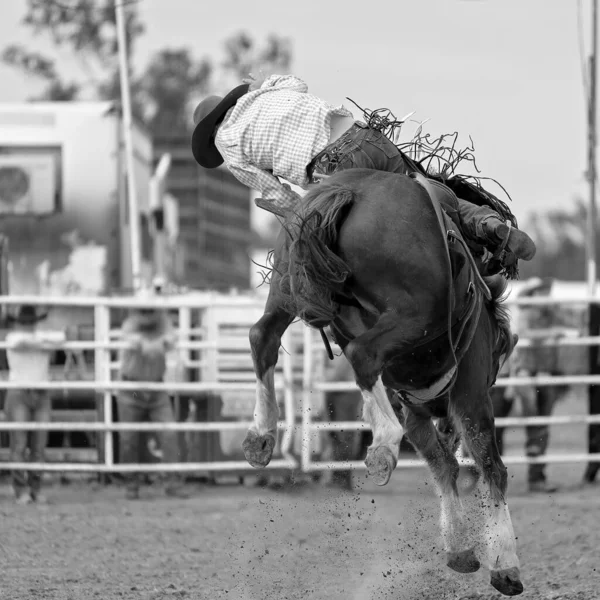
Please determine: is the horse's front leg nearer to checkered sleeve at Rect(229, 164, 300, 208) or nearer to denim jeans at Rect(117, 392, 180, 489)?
checkered sleeve at Rect(229, 164, 300, 208)

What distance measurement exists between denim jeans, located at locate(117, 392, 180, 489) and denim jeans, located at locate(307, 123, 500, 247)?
489 centimetres

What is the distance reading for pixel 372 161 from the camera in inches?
180

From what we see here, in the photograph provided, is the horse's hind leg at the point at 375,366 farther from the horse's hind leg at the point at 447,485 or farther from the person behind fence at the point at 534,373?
the person behind fence at the point at 534,373

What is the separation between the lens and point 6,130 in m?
10.8

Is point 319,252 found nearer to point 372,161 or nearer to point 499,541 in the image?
point 372,161

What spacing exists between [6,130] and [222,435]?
3.84m

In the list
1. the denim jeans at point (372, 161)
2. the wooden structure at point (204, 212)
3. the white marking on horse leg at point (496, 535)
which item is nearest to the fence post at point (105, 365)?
the white marking on horse leg at point (496, 535)

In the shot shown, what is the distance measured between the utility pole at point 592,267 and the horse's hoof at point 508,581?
538 cm

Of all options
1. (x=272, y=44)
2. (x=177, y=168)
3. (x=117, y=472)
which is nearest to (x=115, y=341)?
(x=117, y=472)

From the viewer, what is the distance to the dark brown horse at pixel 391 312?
408cm

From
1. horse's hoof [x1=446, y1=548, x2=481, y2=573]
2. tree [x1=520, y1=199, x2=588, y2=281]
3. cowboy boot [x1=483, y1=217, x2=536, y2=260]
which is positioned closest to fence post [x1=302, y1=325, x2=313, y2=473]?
horse's hoof [x1=446, y1=548, x2=481, y2=573]

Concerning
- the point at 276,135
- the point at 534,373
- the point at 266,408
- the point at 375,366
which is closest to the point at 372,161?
the point at 276,135

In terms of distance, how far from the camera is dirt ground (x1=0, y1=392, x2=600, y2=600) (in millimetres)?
5422

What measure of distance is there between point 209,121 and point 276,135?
1.39ft
